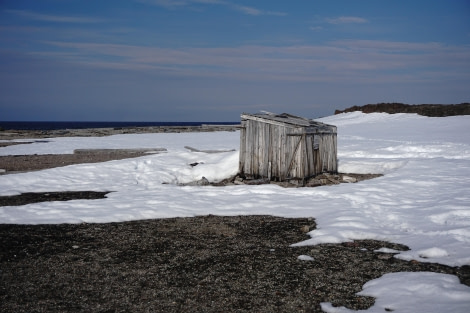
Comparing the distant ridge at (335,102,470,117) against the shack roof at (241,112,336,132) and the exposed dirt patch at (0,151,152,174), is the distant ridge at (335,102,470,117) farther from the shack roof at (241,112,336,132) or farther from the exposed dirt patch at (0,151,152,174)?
the exposed dirt patch at (0,151,152,174)

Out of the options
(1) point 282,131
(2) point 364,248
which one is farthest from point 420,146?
(2) point 364,248

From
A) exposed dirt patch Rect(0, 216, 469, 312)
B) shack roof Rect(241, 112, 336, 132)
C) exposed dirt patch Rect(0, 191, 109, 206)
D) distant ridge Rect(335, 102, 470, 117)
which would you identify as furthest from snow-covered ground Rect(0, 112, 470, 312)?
distant ridge Rect(335, 102, 470, 117)

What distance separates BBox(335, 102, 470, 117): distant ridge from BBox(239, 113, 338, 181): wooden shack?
2480 cm

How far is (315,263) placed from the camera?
23.4ft

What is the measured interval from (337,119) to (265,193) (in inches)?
1330

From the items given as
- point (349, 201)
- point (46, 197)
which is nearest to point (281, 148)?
point (349, 201)

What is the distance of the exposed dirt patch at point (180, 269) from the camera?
5.64m

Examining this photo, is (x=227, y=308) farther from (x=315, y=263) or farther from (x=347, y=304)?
(x=315, y=263)

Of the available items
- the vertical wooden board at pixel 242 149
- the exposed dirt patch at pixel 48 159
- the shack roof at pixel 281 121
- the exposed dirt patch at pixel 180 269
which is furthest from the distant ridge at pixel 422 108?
the exposed dirt patch at pixel 180 269

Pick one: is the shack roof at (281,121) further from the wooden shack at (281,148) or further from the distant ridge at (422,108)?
the distant ridge at (422,108)

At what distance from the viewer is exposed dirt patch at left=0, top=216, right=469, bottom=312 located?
564 centimetres

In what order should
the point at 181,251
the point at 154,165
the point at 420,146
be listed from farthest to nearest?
the point at 420,146 → the point at 154,165 → the point at 181,251

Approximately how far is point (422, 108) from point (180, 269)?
38.4 m

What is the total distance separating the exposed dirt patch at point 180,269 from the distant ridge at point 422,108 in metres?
31.9
